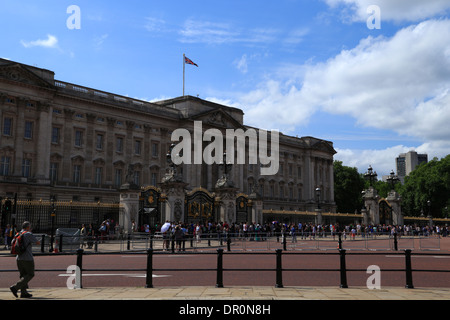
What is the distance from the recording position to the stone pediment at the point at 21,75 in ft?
160

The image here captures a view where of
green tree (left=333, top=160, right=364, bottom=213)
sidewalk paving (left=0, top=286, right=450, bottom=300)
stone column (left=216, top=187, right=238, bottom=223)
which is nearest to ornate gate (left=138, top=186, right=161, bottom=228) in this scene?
stone column (left=216, top=187, right=238, bottom=223)

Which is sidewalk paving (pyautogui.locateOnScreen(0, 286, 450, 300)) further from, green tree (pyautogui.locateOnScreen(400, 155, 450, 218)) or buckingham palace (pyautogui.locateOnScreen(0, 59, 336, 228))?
green tree (pyautogui.locateOnScreen(400, 155, 450, 218))

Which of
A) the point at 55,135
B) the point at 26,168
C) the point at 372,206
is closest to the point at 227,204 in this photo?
the point at 372,206

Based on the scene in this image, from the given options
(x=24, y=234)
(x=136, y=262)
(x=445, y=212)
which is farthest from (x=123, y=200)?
(x=445, y=212)

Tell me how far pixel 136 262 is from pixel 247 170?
6113 centimetres

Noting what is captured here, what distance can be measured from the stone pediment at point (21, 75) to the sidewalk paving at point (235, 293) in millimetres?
44254

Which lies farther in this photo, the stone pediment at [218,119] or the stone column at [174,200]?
the stone pediment at [218,119]

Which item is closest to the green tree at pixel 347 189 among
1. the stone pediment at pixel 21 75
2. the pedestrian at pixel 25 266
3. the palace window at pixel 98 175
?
the palace window at pixel 98 175

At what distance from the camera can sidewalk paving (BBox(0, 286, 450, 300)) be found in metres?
9.10

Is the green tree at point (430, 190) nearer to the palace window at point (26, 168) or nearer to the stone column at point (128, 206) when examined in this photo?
the palace window at point (26, 168)

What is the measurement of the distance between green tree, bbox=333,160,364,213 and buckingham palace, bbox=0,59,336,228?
1420 inches

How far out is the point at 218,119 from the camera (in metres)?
70.8

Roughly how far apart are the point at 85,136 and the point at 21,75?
35.0 ft

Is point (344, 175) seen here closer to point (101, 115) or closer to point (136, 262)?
point (101, 115)
